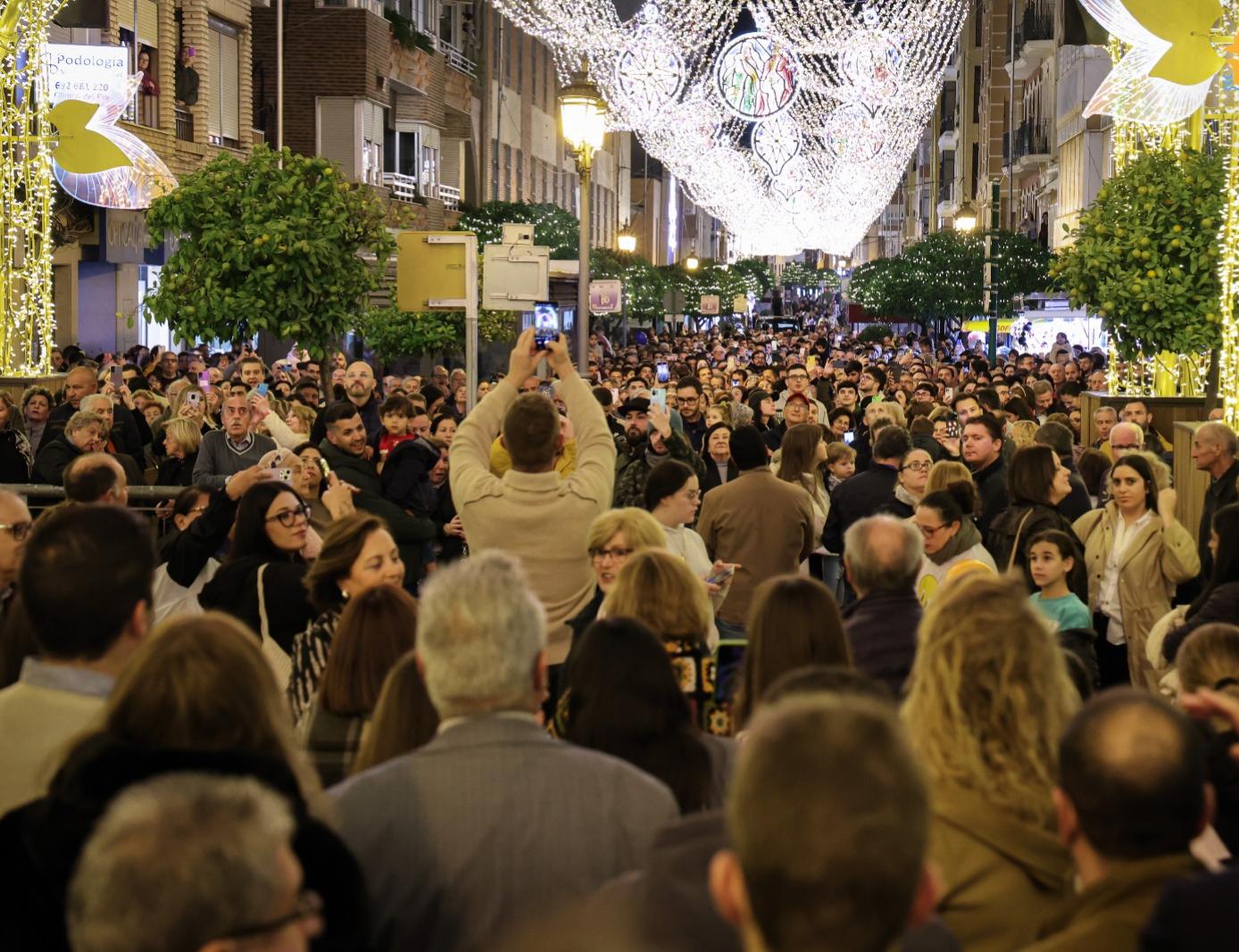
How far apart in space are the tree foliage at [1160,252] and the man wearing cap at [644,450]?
6.82 metres

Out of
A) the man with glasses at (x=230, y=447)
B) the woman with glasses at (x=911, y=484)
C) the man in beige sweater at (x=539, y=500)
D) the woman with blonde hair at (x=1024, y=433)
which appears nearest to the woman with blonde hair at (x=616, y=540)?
the man in beige sweater at (x=539, y=500)

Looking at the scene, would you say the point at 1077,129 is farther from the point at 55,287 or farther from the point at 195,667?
the point at 195,667

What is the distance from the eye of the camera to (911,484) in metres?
11.5

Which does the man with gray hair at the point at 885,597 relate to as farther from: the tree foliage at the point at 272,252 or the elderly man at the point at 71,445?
the tree foliage at the point at 272,252

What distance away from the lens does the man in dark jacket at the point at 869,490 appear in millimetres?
11781

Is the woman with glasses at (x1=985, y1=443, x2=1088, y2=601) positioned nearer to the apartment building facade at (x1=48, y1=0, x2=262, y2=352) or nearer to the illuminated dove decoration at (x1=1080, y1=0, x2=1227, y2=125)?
the illuminated dove decoration at (x1=1080, y1=0, x2=1227, y2=125)

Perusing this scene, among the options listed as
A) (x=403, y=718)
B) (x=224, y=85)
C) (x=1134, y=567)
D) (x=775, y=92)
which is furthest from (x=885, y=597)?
(x=775, y=92)

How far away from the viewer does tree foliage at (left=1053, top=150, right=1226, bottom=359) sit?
1856 cm

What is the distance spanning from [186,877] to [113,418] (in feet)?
42.2

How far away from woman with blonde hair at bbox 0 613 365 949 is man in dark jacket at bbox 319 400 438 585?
6.77 meters

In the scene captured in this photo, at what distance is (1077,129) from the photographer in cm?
5575

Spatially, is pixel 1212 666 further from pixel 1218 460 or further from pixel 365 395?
pixel 365 395

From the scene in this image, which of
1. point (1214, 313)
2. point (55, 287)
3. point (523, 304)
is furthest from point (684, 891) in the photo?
point (55, 287)

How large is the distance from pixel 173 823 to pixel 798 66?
39.1 m
